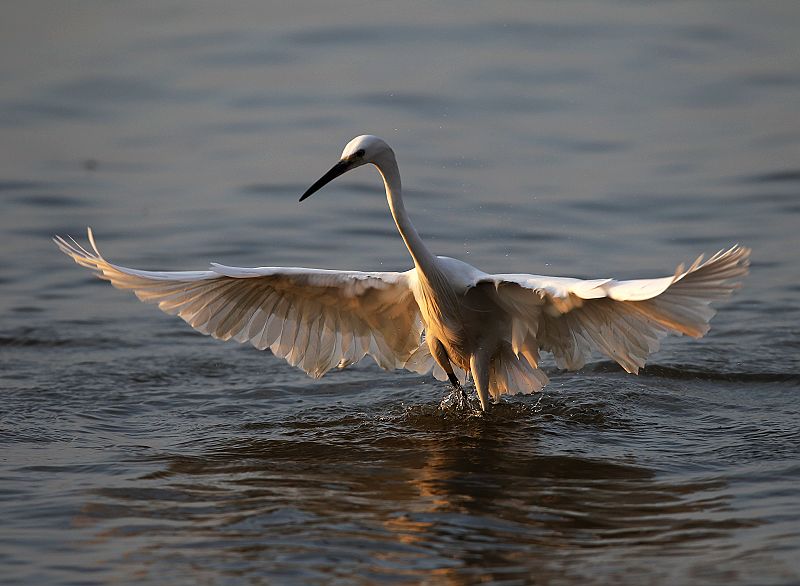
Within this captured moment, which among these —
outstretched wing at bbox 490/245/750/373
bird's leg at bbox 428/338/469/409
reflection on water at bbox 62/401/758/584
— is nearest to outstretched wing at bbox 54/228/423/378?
bird's leg at bbox 428/338/469/409

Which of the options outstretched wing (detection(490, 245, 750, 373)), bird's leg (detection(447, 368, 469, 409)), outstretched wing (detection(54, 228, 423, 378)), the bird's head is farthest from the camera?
bird's leg (detection(447, 368, 469, 409))

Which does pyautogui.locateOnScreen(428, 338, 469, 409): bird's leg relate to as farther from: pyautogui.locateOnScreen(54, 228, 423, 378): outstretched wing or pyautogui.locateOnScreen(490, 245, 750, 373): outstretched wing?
pyautogui.locateOnScreen(490, 245, 750, 373): outstretched wing

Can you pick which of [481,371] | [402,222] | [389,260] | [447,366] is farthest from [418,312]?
[389,260]

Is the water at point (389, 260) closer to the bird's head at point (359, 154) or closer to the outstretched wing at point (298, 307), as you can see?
the outstretched wing at point (298, 307)

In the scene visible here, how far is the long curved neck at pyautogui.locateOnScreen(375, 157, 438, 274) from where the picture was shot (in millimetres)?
7000

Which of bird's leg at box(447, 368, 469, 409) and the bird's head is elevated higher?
the bird's head

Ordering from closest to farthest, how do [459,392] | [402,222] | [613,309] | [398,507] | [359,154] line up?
[398,507] → [613,309] → [359,154] → [402,222] → [459,392]

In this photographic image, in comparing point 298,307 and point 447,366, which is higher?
point 298,307

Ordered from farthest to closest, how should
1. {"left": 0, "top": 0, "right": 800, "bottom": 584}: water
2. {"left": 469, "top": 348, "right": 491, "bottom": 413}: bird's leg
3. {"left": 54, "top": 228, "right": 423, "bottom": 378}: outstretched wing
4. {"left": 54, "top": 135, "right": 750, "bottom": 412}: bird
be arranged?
{"left": 469, "top": 348, "right": 491, "bottom": 413}: bird's leg → {"left": 54, "top": 228, "right": 423, "bottom": 378}: outstretched wing → {"left": 54, "top": 135, "right": 750, "bottom": 412}: bird → {"left": 0, "top": 0, "right": 800, "bottom": 584}: water

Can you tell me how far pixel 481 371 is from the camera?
25.0 ft

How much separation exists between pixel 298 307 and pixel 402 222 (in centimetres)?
102

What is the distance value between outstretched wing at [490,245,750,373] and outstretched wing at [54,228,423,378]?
36.1 inches

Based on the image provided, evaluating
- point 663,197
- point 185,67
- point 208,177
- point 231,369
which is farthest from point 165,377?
point 185,67

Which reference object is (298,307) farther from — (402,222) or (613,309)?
(613,309)
